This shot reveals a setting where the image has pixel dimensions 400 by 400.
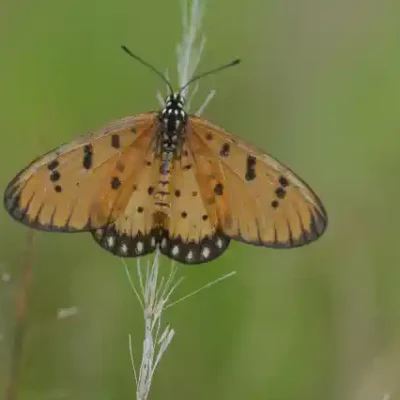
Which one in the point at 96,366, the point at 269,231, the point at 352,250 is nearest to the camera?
the point at 269,231

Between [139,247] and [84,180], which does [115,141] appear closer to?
[84,180]

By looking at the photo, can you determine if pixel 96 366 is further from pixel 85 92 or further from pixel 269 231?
pixel 85 92

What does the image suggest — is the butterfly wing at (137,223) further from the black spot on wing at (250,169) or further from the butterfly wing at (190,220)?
the black spot on wing at (250,169)

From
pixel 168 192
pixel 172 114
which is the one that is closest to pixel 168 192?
pixel 168 192

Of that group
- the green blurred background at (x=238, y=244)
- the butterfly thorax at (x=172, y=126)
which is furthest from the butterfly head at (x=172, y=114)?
the green blurred background at (x=238, y=244)

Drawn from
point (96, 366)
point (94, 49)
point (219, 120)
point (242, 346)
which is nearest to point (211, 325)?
point (242, 346)
